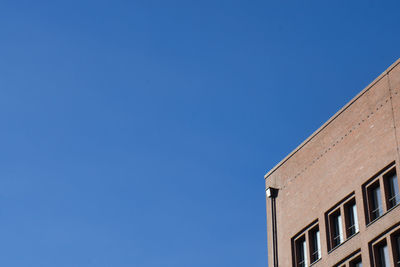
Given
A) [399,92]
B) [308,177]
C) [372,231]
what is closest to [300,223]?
[308,177]

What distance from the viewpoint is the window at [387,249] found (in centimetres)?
4041

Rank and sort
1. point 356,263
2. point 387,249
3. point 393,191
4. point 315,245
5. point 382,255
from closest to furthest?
point 387,249
point 382,255
point 393,191
point 356,263
point 315,245

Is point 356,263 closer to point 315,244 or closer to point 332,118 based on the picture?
point 315,244

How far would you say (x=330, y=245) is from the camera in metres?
44.7

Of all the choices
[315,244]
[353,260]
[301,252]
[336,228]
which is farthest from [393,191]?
[301,252]

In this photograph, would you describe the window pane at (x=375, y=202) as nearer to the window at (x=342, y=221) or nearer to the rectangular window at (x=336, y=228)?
the window at (x=342, y=221)

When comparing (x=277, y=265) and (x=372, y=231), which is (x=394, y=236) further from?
(x=277, y=265)

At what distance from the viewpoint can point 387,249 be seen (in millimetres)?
41125

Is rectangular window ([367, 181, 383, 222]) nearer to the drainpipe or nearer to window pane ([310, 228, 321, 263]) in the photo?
window pane ([310, 228, 321, 263])

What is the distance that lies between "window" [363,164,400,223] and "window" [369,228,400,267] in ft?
4.36

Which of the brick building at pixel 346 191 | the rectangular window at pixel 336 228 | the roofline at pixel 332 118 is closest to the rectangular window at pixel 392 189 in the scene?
the brick building at pixel 346 191

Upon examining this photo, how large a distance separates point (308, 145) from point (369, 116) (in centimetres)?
504

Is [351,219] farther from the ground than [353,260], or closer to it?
farther from the ground

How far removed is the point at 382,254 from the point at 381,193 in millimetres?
2863
